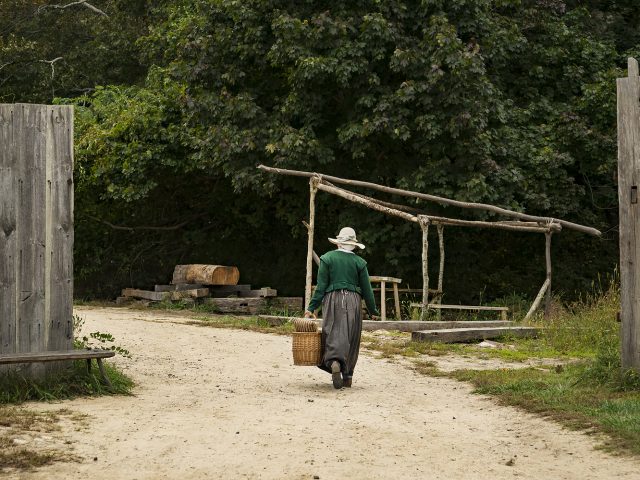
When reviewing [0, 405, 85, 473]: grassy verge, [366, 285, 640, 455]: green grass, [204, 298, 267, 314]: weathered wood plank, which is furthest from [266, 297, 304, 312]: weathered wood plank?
[0, 405, 85, 473]: grassy verge

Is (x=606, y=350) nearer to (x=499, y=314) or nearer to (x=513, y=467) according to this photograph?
(x=513, y=467)

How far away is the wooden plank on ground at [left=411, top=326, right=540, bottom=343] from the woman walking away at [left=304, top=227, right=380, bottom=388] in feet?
13.8

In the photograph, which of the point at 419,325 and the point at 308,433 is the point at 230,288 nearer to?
the point at 419,325

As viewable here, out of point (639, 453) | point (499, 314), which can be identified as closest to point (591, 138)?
point (499, 314)

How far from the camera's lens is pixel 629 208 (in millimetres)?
10469

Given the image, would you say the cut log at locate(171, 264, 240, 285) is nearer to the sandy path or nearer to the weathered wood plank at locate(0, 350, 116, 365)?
the sandy path

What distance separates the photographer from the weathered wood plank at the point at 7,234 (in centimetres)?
977

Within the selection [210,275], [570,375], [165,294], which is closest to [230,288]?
[210,275]

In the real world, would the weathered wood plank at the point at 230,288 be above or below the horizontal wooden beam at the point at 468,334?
above

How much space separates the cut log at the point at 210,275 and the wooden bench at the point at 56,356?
14069 millimetres

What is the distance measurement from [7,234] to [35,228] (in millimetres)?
279

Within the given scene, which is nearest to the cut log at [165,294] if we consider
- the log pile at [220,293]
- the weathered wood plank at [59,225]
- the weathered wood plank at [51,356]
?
the log pile at [220,293]

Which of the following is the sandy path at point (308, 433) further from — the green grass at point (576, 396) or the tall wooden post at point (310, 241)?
the tall wooden post at point (310, 241)

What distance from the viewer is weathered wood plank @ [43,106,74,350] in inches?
397
